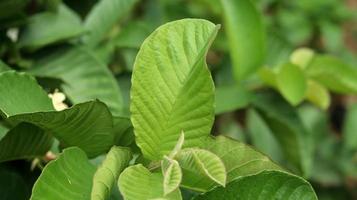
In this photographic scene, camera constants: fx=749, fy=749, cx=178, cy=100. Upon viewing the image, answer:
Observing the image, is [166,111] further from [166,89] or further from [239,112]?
[239,112]

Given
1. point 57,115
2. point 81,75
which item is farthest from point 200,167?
point 81,75

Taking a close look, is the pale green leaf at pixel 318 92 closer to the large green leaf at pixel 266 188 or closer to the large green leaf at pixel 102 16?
the large green leaf at pixel 102 16

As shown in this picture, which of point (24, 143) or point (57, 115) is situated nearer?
point (57, 115)

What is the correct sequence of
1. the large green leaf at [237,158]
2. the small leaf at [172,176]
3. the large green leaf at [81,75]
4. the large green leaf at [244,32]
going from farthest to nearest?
the large green leaf at [244,32]
the large green leaf at [81,75]
the large green leaf at [237,158]
the small leaf at [172,176]

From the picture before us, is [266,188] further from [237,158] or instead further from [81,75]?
[81,75]

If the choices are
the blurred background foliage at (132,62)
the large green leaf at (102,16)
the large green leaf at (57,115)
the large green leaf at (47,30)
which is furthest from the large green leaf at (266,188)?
the large green leaf at (102,16)

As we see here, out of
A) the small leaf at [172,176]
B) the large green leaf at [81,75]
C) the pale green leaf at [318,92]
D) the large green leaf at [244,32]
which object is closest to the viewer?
the small leaf at [172,176]

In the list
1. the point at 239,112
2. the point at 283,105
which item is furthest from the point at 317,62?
the point at 239,112
